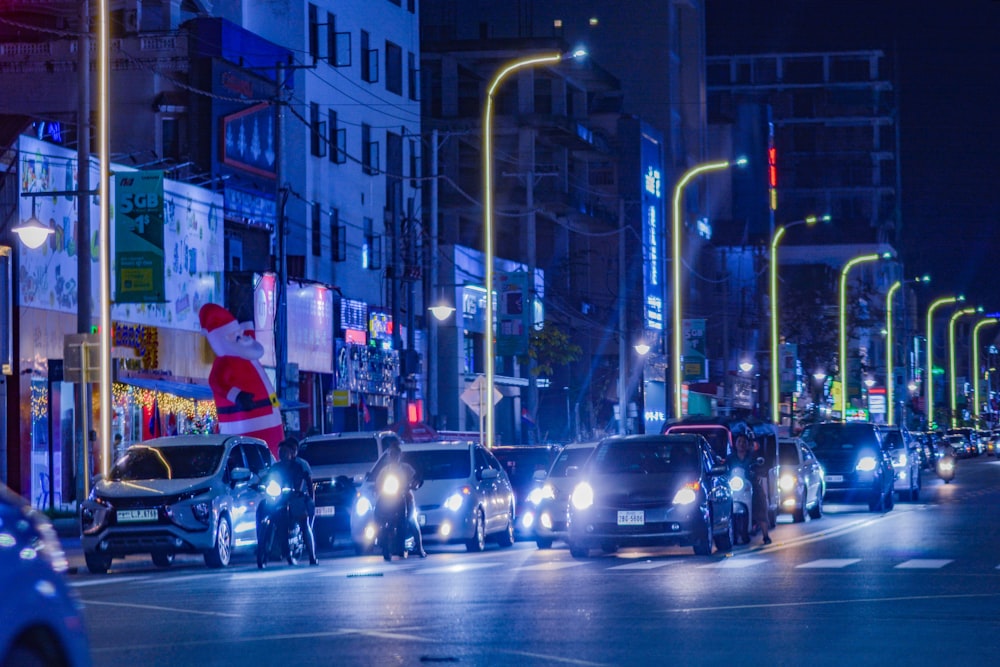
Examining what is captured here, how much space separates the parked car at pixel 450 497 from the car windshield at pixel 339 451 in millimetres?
570

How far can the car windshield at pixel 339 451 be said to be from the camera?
99.5 ft

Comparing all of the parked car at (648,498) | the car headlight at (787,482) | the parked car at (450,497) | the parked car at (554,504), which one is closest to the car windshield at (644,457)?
the parked car at (648,498)

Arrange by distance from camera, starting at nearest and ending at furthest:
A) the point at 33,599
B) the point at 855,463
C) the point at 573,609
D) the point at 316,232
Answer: the point at 33,599 < the point at 573,609 < the point at 855,463 < the point at 316,232

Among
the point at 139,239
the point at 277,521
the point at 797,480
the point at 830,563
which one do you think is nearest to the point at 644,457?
the point at 830,563

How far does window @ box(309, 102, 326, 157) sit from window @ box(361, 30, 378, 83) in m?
4.77

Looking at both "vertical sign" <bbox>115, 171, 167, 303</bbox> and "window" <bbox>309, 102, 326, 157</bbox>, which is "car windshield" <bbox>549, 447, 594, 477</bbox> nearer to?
"vertical sign" <bbox>115, 171, 167, 303</bbox>

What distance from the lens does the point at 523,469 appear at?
118ft

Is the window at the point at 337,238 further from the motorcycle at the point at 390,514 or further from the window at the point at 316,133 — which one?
the motorcycle at the point at 390,514

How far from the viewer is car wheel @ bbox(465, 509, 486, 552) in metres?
29.3

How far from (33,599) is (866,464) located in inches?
1439

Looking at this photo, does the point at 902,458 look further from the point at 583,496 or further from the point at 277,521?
the point at 277,521

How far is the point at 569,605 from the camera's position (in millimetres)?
17109

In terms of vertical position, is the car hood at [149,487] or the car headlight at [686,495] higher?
the car hood at [149,487]

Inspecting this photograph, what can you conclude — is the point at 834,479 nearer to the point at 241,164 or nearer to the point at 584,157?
the point at 241,164
